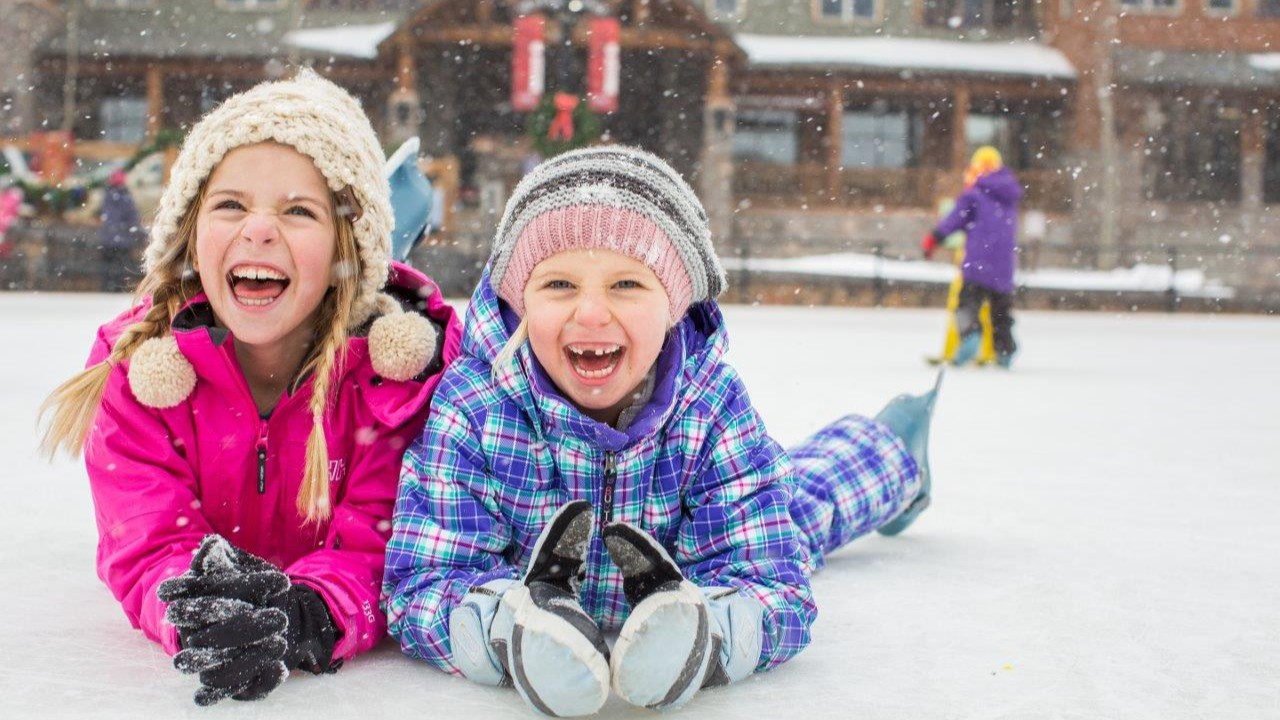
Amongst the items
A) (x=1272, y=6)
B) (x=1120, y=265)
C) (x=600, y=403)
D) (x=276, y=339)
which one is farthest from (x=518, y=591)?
(x=1272, y=6)

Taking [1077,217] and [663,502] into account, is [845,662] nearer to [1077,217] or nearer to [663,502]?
[663,502]

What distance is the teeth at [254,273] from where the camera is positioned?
5.99 feet

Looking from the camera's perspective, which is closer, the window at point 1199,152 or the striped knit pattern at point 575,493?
the striped knit pattern at point 575,493

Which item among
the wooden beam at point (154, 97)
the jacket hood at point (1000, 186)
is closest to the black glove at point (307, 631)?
the jacket hood at point (1000, 186)

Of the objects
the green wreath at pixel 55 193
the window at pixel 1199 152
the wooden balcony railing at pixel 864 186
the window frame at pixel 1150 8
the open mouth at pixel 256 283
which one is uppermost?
the window frame at pixel 1150 8

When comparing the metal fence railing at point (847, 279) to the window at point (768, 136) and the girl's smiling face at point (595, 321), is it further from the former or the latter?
the girl's smiling face at point (595, 321)

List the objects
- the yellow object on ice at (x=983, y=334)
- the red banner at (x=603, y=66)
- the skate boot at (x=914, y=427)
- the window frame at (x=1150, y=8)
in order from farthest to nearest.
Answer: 1. the window frame at (x=1150, y=8)
2. the red banner at (x=603, y=66)
3. the yellow object on ice at (x=983, y=334)
4. the skate boot at (x=914, y=427)

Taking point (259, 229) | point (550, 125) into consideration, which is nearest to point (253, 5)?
point (550, 125)

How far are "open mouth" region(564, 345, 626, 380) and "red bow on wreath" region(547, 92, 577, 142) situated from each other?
613 inches

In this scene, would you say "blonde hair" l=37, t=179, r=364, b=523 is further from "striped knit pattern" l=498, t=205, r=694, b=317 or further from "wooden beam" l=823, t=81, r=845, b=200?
"wooden beam" l=823, t=81, r=845, b=200

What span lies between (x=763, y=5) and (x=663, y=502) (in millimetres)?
20329

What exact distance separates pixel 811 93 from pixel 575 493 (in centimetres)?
1933

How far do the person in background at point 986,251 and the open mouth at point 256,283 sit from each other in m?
6.09

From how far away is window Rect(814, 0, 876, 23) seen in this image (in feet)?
70.1
